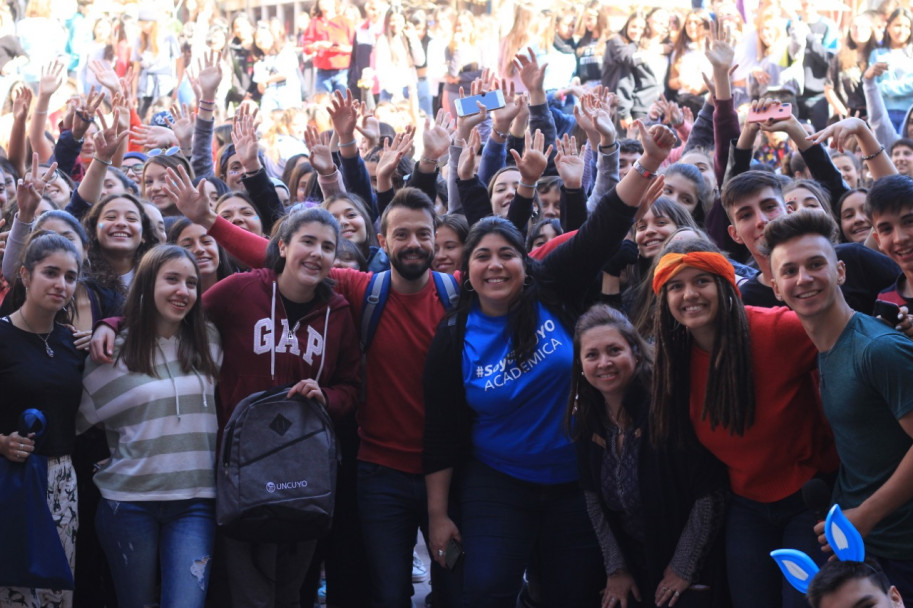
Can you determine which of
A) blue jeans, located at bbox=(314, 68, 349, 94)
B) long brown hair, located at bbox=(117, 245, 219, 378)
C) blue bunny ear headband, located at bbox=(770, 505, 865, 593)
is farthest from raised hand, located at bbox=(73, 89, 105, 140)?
blue jeans, located at bbox=(314, 68, 349, 94)

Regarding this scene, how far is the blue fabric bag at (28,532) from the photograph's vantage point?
3.86m

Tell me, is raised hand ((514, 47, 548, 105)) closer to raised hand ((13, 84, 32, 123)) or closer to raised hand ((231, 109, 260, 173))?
raised hand ((231, 109, 260, 173))

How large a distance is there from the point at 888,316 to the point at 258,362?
7.78 ft

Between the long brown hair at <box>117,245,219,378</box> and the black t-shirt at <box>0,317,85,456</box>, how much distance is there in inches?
8.4

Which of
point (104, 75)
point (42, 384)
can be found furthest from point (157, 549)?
point (104, 75)

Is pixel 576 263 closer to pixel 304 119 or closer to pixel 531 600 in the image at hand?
pixel 531 600

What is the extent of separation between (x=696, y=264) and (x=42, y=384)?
2488 millimetres

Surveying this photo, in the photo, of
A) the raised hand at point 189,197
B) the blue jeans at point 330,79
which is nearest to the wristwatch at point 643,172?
the raised hand at point 189,197

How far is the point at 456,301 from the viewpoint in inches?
173

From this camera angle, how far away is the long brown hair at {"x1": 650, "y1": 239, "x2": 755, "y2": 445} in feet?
11.6

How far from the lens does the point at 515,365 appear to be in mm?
4059

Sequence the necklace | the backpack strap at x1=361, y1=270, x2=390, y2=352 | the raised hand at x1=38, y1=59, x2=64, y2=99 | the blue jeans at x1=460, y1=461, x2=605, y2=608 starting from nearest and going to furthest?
the blue jeans at x1=460, y1=461, x2=605, y2=608, the necklace, the backpack strap at x1=361, y1=270, x2=390, y2=352, the raised hand at x1=38, y1=59, x2=64, y2=99

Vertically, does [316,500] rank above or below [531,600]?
above

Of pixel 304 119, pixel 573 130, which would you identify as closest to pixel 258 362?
pixel 573 130
